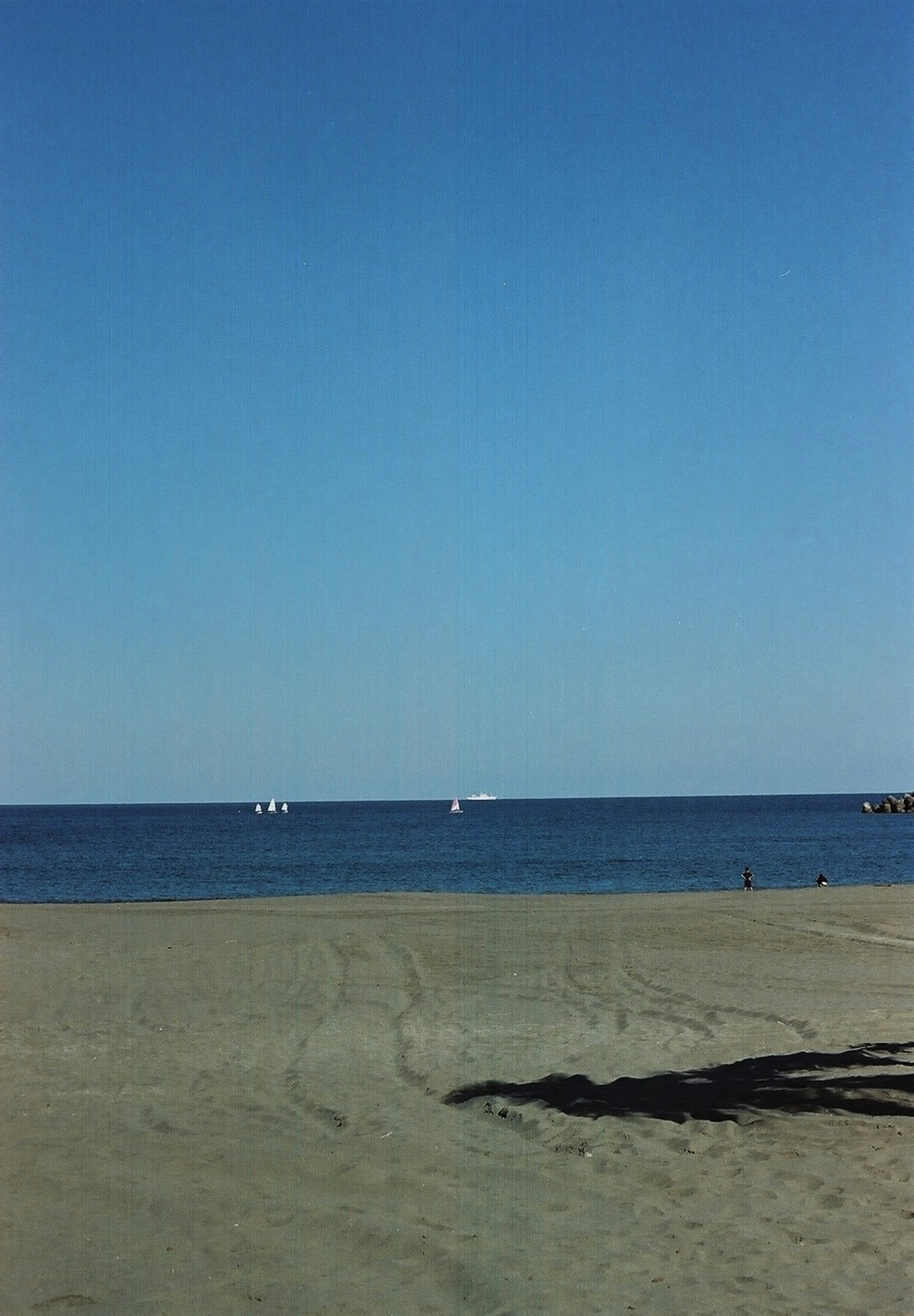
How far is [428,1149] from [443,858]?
235 ft

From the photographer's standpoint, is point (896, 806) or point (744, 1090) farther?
point (896, 806)

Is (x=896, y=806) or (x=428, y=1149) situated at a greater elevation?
(x=896, y=806)

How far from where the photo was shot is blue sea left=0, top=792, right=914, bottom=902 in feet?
181

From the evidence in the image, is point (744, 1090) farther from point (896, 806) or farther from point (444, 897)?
point (896, 806)

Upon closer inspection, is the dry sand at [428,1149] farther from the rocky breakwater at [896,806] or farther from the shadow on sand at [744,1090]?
the rocky breakwater at [896,806]

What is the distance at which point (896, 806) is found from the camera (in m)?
166

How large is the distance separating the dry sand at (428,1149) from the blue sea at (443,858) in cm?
3131

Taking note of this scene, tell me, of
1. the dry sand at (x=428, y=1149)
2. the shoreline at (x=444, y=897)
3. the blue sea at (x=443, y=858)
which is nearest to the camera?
the dry sand at (x=428, y=1149)

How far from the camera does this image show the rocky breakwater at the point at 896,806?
164 meters

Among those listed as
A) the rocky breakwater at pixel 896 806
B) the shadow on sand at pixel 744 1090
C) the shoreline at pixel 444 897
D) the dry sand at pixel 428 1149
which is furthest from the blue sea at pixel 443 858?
the shadow on sand at pixel 744 1090

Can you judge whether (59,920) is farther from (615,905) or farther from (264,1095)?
(264,1095)

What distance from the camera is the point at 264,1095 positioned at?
1126 centimetres

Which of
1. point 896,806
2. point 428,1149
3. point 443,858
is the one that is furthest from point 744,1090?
point 896,806

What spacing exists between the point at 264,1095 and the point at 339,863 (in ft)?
213
